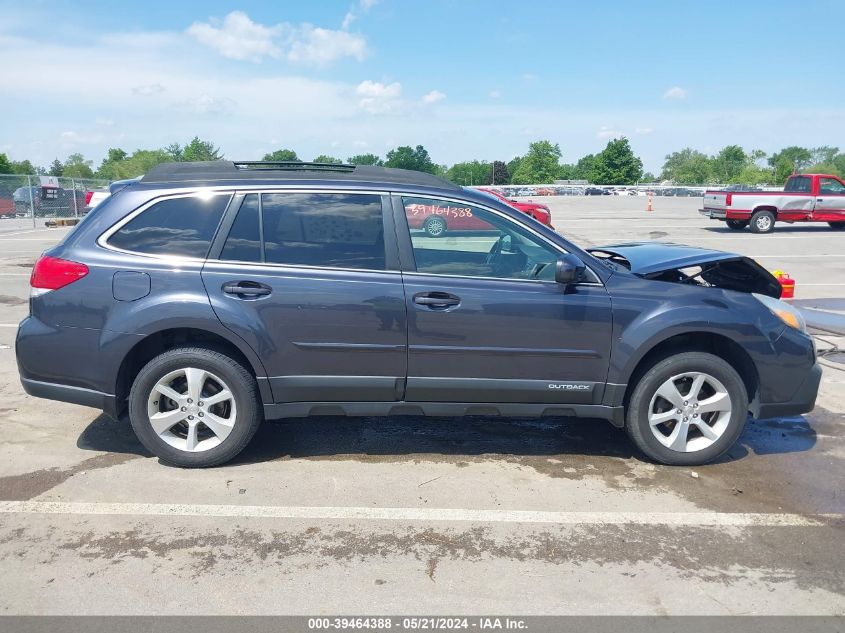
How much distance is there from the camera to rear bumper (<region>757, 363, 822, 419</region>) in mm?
4453

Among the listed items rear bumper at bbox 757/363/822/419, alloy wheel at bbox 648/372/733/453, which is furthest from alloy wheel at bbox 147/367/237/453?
rear bumper at bbox 757/363/822/419

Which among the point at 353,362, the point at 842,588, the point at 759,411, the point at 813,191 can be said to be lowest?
the point at 842,588

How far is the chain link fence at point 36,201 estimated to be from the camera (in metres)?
25.0

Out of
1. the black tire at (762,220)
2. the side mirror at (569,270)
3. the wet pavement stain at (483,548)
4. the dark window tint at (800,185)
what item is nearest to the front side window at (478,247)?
the side mirror at (569,270)

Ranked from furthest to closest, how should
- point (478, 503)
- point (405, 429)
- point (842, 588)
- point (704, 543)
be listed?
point (405, 429), point (478, 503), point (704, 543), point (842, 588)

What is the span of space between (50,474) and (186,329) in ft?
4.02

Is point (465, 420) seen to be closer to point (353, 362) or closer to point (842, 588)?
point (353, 362)

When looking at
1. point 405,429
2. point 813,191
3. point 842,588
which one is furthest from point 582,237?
point 842,588

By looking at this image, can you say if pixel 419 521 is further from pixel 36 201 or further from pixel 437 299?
pixel 36 201

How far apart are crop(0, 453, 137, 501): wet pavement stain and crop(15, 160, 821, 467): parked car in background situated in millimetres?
344

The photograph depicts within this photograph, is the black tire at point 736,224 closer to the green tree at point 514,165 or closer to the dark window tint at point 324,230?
the dark window tint at point 324,230

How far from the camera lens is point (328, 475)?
4.28 metres

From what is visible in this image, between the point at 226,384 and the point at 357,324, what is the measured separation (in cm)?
90

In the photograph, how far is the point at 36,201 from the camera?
26.1 m
